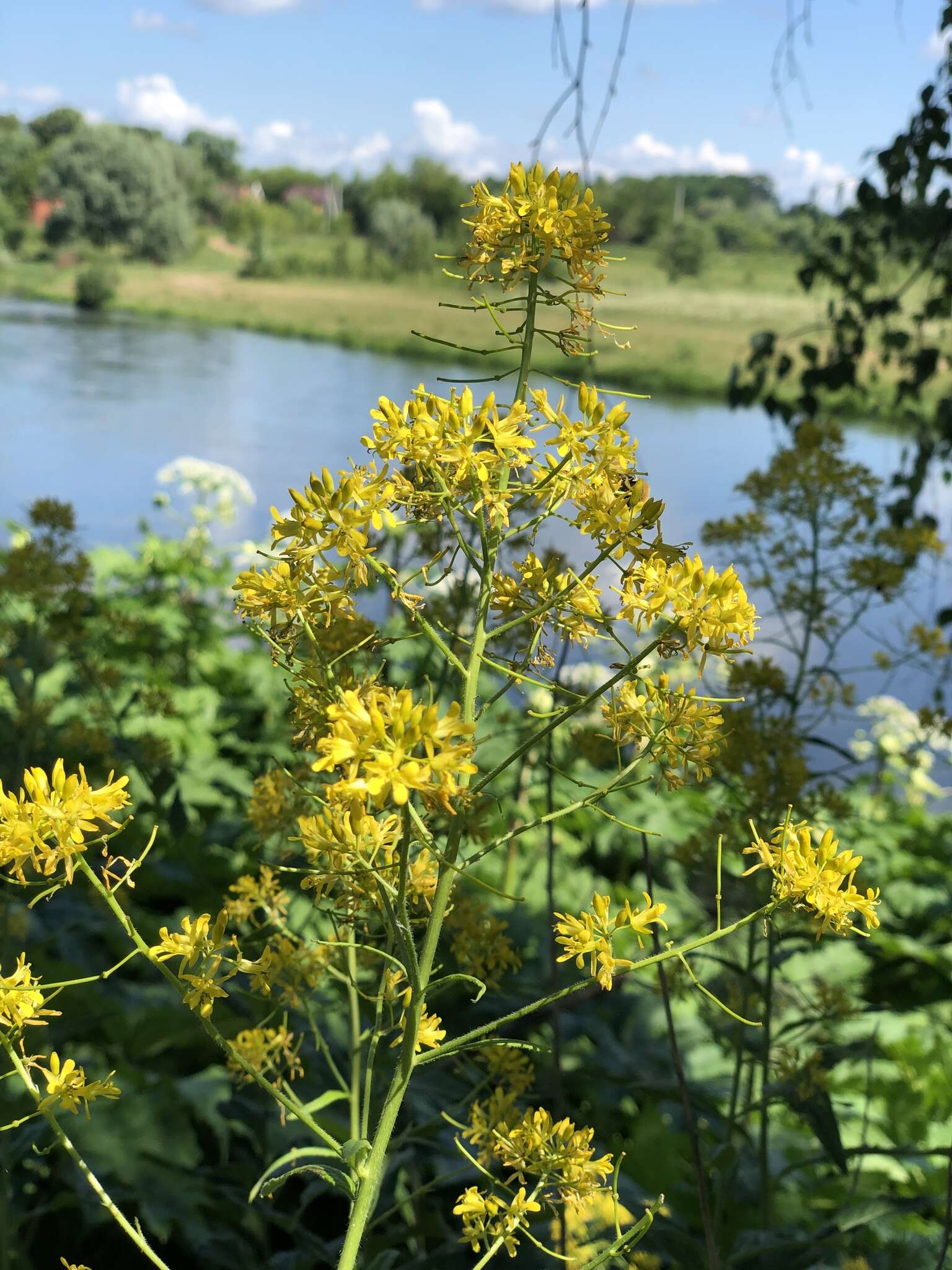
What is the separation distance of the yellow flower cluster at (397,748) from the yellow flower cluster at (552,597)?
17cm

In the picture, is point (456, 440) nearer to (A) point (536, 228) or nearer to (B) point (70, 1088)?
(A) point (536, 228)

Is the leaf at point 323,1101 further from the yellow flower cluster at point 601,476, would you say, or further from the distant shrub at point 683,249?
the distant shrub at point 683,249

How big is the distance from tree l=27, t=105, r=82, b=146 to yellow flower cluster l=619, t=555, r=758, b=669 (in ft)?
42.0

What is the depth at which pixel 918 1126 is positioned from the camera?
8.03 feet

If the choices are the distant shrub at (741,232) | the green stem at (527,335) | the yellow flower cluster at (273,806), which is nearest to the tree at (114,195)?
the distant shrub at (741,232)

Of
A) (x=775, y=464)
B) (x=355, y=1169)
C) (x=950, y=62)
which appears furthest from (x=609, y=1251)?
(x=950, y=62)

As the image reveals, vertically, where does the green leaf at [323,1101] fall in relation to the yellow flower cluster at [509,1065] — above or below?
above

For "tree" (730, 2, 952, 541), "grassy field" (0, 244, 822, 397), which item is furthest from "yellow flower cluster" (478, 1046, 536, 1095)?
"grassy field" (0, 244, 822, 397)

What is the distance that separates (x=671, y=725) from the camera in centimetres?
71

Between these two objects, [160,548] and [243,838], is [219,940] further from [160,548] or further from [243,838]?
[160,548]

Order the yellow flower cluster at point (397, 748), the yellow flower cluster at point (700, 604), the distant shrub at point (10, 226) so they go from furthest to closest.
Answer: the distant shrub at point (10, 226) < the yellow flower cluster at point (700, 604) < the yellow flower cluster at point (397, 748)

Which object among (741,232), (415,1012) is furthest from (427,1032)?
(741,232)

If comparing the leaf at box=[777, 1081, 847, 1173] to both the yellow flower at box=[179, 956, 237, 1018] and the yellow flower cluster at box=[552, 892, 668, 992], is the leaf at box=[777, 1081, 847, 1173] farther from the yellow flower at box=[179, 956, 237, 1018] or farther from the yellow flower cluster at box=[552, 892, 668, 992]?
the yellow flower at box=[179, 956, 237, 1018]

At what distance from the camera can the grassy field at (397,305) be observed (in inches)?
353
